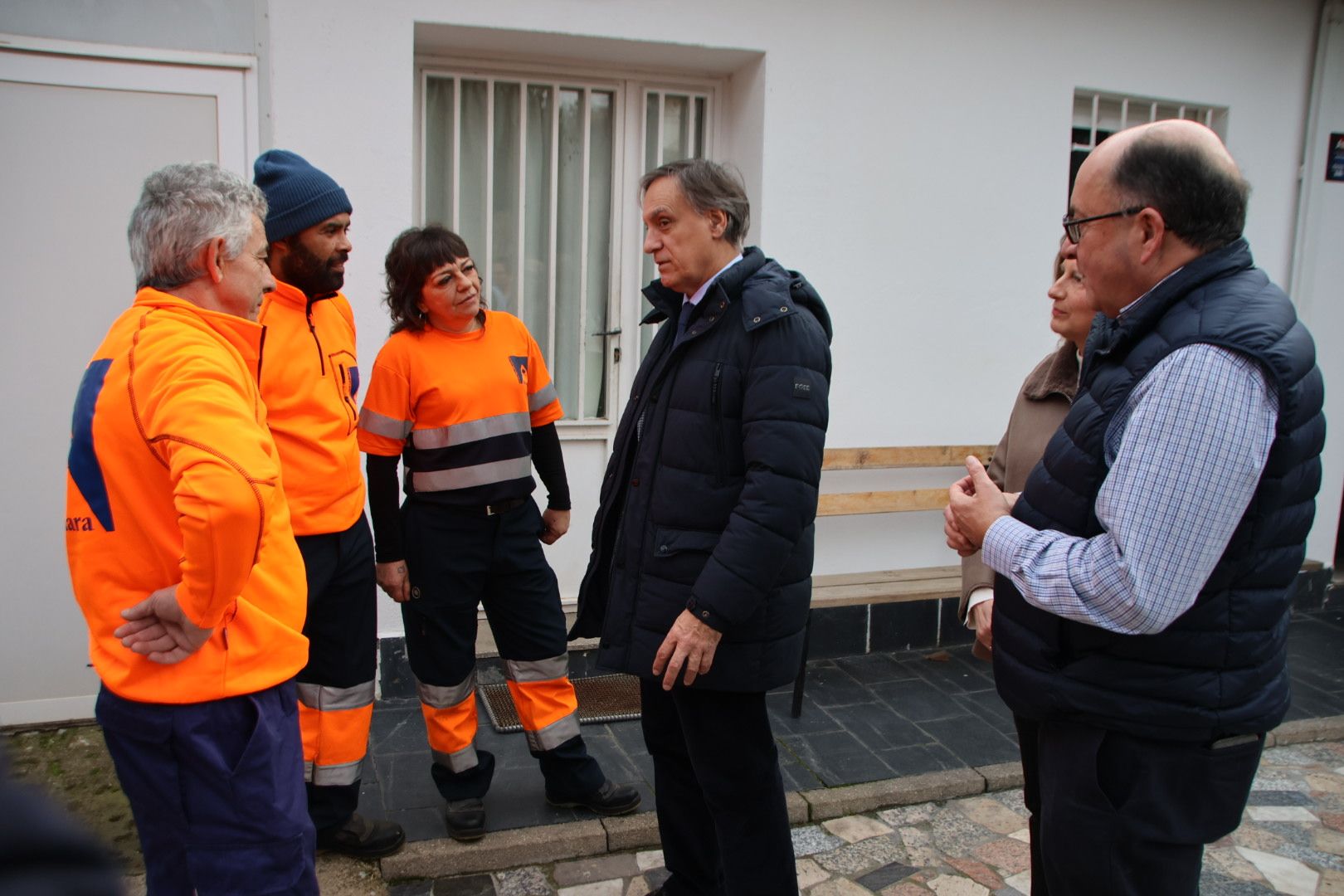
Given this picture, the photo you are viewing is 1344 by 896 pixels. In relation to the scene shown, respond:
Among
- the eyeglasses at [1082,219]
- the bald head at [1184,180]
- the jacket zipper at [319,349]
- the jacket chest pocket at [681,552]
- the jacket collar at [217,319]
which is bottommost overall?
the jacket chest pocket at [681,552]

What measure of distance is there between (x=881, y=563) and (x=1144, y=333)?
3821mm

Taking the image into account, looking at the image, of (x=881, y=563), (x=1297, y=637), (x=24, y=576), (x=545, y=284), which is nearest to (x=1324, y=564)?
(x=1297, y=637)

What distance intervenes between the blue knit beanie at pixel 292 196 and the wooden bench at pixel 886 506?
285 cm

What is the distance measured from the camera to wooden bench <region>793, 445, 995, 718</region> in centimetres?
516

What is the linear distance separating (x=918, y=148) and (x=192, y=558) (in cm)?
438

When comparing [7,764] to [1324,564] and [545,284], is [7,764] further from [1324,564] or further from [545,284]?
[1324,564]

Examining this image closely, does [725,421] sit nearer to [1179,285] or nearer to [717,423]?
[717,423]

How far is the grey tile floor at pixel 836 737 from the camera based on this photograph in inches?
147

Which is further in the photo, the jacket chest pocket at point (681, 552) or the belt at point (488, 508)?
the belt at point (488, 508)

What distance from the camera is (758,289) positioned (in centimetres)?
260

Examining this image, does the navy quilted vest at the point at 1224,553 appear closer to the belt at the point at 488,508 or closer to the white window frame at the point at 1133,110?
the belt at the point at 488,508

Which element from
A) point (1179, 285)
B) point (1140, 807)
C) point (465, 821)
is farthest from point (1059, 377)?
point (465, 821)

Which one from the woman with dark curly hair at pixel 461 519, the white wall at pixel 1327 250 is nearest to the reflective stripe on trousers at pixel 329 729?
the woman with dark curly hair at pixel 461 519

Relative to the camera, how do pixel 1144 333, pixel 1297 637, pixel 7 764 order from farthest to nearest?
pixel 1297 637 < pixel 1144 333 < pixel 7 764
